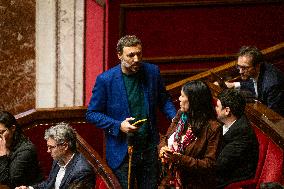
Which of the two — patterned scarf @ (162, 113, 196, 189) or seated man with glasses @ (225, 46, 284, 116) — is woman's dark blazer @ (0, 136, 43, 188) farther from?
seated man with glasses @ (225, 46, 284, 116)

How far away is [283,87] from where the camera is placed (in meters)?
5.15

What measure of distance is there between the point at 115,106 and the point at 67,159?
45 cm

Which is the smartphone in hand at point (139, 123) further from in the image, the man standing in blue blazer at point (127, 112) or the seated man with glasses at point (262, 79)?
the seated man with glasses at point (262, 79)

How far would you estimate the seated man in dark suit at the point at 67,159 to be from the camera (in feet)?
13.5

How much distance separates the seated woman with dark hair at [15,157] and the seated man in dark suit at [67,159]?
1.47 ft

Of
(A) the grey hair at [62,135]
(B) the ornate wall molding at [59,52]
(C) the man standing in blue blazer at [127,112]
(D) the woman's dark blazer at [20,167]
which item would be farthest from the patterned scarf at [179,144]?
(B) the ornate wall molding at [59,52]

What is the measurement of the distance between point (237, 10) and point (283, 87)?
4.57 feet

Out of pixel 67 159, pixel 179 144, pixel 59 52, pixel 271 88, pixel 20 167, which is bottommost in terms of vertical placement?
pixel 20 167

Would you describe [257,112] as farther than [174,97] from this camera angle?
No

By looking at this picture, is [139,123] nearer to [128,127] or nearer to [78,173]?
[128,127]

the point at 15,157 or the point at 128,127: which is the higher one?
the point at 128,127

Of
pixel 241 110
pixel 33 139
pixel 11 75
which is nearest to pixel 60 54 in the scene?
pixel 11 75

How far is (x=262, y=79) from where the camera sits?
17.0 feet

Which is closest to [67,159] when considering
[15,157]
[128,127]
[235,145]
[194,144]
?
[128,127]
